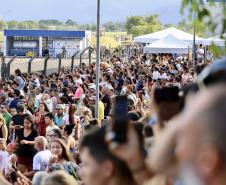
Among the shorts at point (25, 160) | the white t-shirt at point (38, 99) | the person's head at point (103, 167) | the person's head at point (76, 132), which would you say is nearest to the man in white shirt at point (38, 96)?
the white t-shirt at point (38, 99)

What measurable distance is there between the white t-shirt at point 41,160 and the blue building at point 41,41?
70.0 metres

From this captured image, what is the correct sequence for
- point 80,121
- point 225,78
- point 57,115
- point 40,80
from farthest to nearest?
point 40,80 → point 57,115 → point 80,121 → point 225,78

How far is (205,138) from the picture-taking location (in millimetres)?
2129

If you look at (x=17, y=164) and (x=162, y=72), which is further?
(x=162, y=72)

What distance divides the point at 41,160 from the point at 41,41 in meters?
75.3

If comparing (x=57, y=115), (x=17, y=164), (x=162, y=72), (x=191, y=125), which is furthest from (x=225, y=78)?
(x=162, y=72)

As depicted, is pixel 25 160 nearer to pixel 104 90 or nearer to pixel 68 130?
pixel 68 130

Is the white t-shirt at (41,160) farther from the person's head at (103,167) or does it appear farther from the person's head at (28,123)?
the person's head at (103,167)

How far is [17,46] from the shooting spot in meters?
85.2

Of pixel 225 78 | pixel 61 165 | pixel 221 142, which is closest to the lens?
pixel 221 142

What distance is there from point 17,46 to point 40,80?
60587mm

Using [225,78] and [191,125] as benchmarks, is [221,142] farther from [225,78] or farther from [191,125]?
[225,78]

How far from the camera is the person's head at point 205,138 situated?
212 centimetres

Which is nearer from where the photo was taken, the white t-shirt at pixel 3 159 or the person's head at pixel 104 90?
the white t-shirt at pixel 3 159
